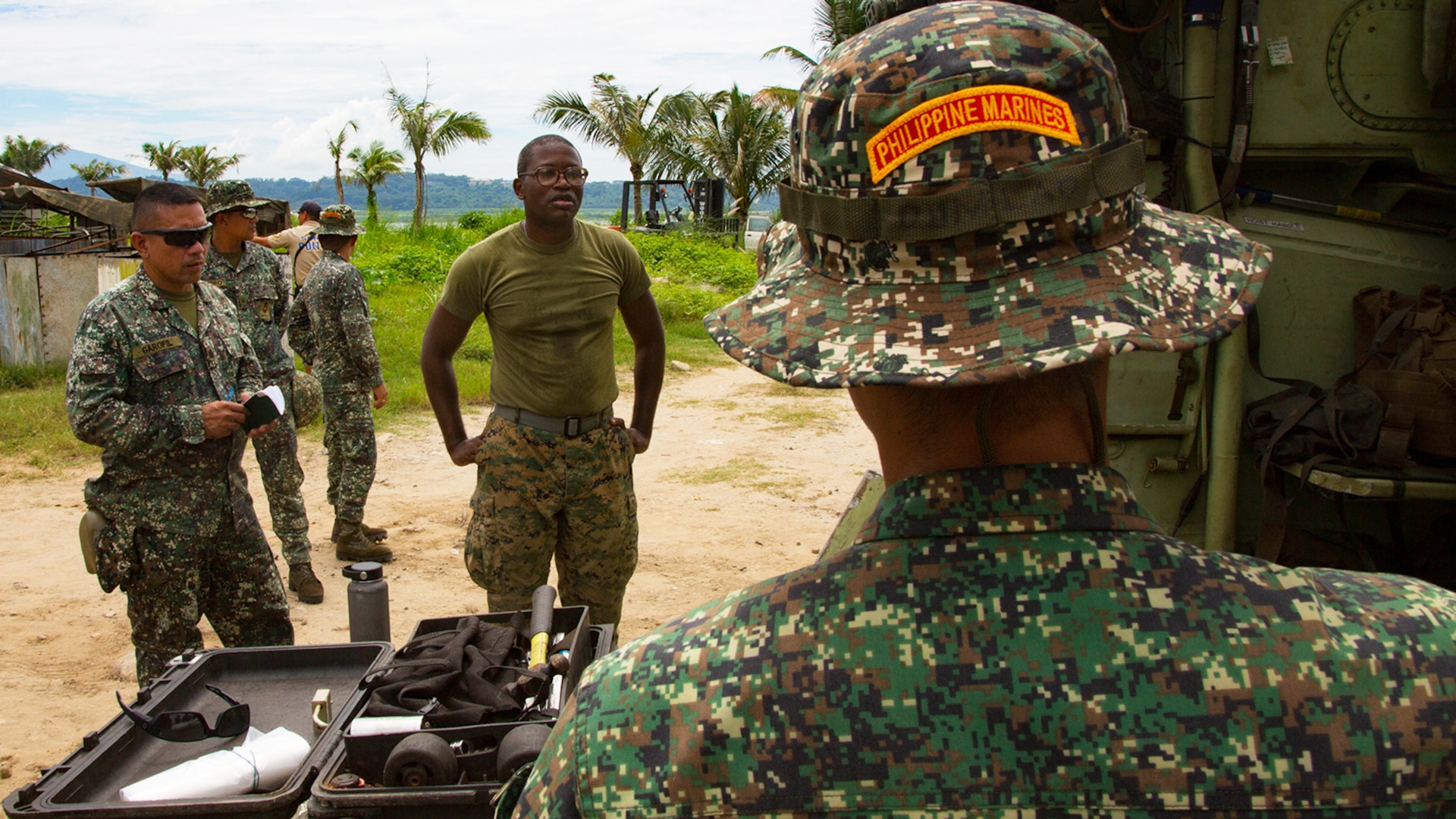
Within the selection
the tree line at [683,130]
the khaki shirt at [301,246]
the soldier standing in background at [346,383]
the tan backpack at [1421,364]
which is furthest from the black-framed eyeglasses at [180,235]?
the tree line at [683,130]

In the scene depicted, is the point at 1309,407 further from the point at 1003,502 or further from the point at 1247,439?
the point at 1003,502

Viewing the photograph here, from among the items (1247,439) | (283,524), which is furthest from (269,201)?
(1247,439)

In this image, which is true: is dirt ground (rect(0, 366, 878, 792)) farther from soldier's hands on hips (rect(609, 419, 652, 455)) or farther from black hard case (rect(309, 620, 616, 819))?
black hard case (rect(309, 620, 616, 819))

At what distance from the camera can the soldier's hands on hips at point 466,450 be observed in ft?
12.4

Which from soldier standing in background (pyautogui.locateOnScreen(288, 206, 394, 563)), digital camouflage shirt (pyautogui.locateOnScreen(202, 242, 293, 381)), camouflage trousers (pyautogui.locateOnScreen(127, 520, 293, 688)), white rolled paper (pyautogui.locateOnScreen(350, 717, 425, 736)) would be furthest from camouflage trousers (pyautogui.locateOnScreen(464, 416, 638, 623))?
soldier standing in background (pyautogui.locateOnScreen(288, 206, 394, 563))

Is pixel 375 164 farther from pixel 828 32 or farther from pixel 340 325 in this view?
pixel 340 325

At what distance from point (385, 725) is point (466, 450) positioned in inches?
72.3

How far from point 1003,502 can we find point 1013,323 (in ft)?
0.58

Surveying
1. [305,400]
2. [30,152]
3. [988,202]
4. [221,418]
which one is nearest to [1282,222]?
[988,202]

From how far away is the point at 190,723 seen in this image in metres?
2.22

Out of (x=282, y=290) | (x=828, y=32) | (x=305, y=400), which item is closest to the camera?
(x=305, y=400)

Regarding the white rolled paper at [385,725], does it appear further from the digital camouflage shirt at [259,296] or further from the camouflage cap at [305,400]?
the digital camouflage shirt at [259,296]

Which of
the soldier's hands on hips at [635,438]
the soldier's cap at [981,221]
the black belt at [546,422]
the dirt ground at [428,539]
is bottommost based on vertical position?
the dirt ground at [428,539]

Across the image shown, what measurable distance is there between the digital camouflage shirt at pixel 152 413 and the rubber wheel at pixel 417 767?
6.76ft
